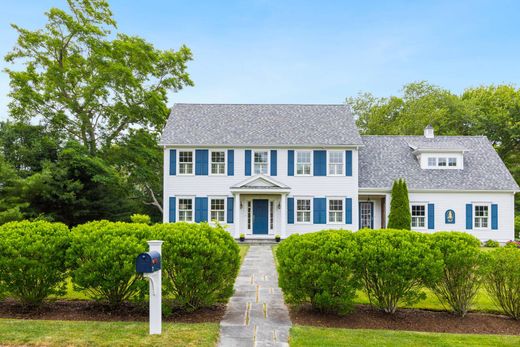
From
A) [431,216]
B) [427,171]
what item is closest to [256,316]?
[431,216]

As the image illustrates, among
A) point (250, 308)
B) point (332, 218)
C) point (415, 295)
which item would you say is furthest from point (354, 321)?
point (332, 218)

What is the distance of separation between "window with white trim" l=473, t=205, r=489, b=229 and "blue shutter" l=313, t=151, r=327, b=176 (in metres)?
8.18

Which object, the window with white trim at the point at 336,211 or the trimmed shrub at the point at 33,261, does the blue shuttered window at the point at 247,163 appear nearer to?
the window with white trim at the point at 336,211

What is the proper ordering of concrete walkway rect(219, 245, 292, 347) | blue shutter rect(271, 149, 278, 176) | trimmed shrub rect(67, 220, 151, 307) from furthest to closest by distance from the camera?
blue shutter rect(271, 149, 278, 176) → trimmed shrub rect(67, 220, 151, 307) → concrete walkway rect(219, 245, 292, 347)

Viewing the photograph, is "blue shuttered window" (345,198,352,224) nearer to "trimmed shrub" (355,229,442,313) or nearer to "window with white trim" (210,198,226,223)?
"window with white trim" (210,198,226,223)

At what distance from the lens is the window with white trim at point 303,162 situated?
2009cm

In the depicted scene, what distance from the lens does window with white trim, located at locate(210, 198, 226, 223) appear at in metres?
19.8

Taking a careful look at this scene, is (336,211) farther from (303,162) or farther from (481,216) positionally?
(481,216)

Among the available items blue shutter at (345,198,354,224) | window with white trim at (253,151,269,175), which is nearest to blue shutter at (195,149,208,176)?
window with white trim at (253,151,269,175)

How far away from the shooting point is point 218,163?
20.0m

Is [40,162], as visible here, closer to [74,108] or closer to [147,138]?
[74,108]

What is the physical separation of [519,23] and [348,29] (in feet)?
22.6

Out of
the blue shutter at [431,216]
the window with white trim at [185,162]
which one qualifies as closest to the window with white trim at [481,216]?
the blue shutter at [431,216]

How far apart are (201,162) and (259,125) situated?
12.9 ft
